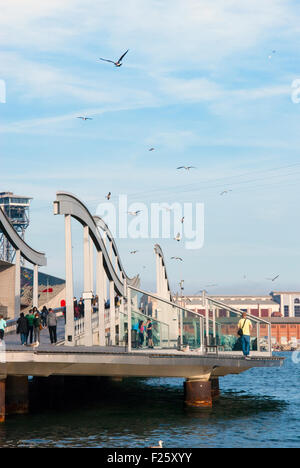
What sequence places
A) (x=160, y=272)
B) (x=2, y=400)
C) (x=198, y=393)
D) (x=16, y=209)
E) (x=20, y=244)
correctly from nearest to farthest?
(x=2, y=400) → (x=198, y=393) → (x=20, y=244) → (x=160, y=272) → (x=16, y=209)

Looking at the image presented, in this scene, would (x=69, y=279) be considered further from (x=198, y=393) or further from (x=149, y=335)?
(x=198, y=393)

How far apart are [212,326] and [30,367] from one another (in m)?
8.91

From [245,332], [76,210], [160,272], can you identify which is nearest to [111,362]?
[245,332]

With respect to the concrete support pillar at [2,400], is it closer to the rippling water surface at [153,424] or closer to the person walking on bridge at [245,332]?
the rippling water surface at [153,424]

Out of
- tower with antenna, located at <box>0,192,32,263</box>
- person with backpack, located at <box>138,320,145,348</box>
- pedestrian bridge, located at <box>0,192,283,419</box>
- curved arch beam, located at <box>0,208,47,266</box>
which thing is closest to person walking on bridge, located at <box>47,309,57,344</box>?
pedestrian bridge, located at <box>0,192,283,419</box>

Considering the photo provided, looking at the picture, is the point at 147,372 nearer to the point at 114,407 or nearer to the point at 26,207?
the point at 114,407

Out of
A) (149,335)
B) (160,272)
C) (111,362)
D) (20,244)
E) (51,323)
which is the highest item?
(20,244)

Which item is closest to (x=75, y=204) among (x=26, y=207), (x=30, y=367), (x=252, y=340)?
(x=30, y=367)

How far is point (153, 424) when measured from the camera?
31.5 m

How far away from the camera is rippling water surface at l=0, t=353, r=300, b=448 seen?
90.1ft

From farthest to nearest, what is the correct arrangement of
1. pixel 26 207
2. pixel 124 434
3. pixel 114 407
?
pixel 26 207 < pixel 114 407 < pixel 124 434

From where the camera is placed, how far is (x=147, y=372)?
3316 centimetres

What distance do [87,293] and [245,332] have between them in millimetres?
6958

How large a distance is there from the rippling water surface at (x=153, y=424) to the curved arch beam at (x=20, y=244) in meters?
10.3
